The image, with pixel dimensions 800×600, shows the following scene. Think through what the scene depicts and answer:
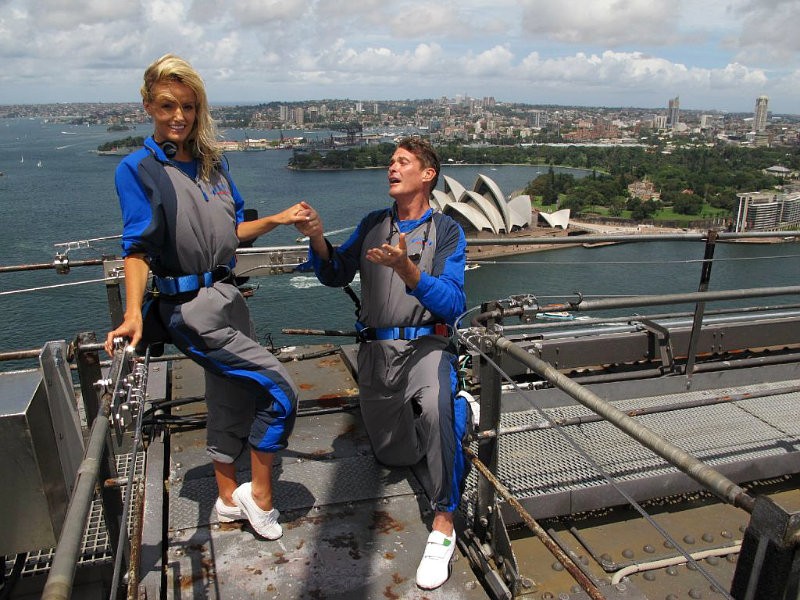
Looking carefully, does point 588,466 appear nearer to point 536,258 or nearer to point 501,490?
point 501,490

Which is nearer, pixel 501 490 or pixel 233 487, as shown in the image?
pixel 501 490

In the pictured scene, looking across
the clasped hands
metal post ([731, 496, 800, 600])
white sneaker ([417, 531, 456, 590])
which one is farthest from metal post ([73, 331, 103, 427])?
metal post ([731, 496, 800, 600])

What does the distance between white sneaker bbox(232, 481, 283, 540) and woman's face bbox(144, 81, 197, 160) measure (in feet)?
3.97

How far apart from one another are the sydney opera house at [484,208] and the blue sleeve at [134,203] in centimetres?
5213

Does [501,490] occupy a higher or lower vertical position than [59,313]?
higher

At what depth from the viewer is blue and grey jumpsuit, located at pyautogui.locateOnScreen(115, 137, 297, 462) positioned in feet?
6.88

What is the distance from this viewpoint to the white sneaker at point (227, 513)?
243 centimetres

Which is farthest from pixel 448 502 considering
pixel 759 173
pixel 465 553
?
pixel 759 173

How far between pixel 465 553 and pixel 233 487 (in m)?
0.87

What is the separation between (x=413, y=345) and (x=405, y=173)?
647mm

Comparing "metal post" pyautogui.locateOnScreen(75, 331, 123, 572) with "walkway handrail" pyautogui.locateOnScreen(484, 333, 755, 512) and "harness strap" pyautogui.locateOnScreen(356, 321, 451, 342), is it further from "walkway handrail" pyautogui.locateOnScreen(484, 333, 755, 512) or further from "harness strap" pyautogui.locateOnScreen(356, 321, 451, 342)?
"walkway handrail" pyautogui.locateOnScreen(484, 333, 755, 512)

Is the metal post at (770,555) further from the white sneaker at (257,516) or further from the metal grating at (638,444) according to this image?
the white sneaker at (257,516)

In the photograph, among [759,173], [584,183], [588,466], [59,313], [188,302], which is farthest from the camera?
[759,173]

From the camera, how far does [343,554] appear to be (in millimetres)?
2291
